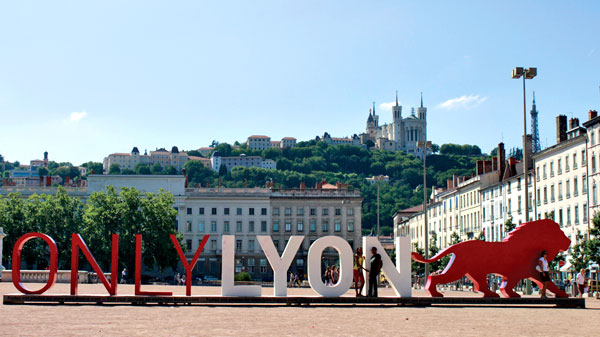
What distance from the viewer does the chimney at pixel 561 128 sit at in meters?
73.5

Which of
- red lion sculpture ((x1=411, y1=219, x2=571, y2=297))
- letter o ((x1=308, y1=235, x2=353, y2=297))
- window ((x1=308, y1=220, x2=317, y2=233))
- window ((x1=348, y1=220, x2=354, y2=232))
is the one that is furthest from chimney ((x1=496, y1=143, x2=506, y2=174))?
letter o ((x1=308, y1=235, x2=353, y2=297))

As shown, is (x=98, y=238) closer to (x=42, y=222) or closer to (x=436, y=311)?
(x=42, y=222)

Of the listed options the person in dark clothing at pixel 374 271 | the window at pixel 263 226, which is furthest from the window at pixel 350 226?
the person in dark clothing at pixel 374 271

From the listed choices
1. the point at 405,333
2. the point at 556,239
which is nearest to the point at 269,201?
the point at 556,239

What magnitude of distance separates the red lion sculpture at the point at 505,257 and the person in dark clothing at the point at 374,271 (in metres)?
1.49

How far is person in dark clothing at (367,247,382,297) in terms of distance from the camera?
26078 millimetres

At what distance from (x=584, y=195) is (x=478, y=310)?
154ft

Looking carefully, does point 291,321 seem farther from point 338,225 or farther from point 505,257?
point 338,225

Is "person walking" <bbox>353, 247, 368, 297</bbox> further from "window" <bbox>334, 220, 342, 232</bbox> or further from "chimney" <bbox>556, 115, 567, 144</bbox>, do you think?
"window" <bbox>334, 220, 342, 232</bbox>

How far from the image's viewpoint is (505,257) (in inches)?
1059

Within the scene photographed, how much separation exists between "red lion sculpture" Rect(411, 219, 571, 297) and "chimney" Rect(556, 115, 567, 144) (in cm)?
4866

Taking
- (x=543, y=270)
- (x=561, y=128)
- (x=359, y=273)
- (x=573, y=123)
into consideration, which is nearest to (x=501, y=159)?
(x=573, y=123)

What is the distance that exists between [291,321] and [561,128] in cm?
6001

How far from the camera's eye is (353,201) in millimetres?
112000
